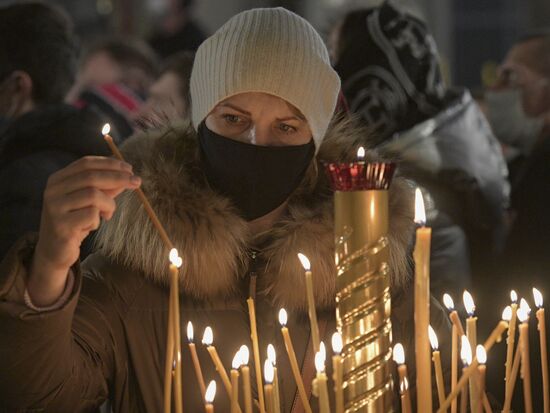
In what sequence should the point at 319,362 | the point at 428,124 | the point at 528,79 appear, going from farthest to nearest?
the point at 528,79 → the point at 428,124 → the point at 319,362

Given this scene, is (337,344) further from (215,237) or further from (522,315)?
(215,237)

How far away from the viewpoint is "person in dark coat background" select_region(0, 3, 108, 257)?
3008 millimetres

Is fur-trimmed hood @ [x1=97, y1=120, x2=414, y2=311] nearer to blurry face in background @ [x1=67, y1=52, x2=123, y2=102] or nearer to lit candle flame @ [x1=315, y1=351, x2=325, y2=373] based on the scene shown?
lit candle flame @ [x1=315, y1=351, x2=325, y2=373]

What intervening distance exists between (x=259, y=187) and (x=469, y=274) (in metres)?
1.58

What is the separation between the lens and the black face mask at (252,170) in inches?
89.1

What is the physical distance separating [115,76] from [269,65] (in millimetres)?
3526

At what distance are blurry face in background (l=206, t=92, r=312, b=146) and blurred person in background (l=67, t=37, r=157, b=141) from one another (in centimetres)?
304

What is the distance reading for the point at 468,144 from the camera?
12.4 feet

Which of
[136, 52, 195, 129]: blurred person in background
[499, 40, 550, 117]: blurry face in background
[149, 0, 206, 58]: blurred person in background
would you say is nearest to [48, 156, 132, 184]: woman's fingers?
[136, 52, 195, 129]: blurred person in background

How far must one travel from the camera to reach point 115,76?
5.70 metres

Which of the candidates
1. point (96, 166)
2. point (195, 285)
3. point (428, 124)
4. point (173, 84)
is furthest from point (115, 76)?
point (96, 166)

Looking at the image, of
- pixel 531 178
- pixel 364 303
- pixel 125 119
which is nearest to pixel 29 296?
pixel 364 303

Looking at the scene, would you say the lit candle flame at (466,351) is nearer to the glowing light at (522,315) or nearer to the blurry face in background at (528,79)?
the glowing light at (522,315)

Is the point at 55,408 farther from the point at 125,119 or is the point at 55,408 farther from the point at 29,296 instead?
the point at 125,119
